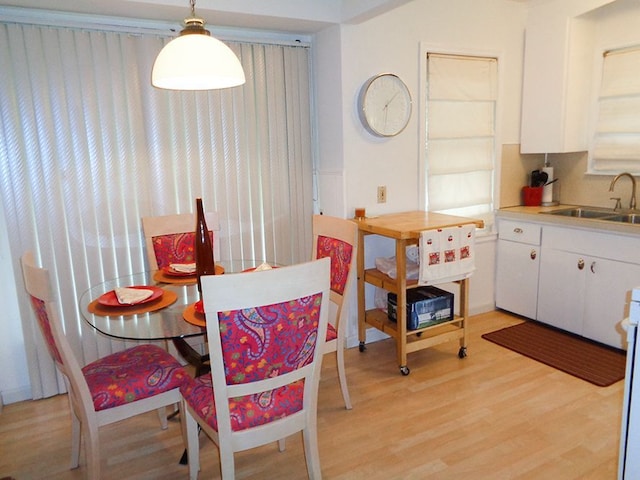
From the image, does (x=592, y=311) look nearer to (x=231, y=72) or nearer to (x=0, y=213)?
(x=231, y=72)

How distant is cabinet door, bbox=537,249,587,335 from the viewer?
3.20 metres

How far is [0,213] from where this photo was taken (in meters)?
2.52

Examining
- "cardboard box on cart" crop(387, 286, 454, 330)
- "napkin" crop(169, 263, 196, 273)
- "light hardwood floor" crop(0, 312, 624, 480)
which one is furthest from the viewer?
"cardboard box on cart" crop(387, 286, 454, 330)

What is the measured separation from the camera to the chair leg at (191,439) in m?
1.85

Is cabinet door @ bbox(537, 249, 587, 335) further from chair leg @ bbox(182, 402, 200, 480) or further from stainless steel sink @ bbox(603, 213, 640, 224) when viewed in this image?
chair leg @ bbox(182, 402, 200, 480)

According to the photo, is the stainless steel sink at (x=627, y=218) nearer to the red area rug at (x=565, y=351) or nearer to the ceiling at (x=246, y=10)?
the red area rug at (x=565, y=351)

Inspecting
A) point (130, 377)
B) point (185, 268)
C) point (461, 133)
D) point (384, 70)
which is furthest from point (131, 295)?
point (461, 133)

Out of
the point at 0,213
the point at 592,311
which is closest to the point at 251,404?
the point at 0,213

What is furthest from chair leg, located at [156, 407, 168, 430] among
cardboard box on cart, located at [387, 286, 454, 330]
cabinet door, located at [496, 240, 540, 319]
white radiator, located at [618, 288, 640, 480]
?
cabinet door, located at [496, 240, 540, 319]

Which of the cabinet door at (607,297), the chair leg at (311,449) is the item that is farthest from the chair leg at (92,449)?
the cabinet door at (607,297)

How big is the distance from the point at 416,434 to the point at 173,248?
5.45 feet

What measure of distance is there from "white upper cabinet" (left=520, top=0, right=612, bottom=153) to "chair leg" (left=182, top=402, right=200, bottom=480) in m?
3.16

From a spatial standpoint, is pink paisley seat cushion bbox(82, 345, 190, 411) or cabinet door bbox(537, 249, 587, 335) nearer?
pink paisley seat cushion bbox(82, 345, 190, 411)

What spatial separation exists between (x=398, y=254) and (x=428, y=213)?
2.14ft
